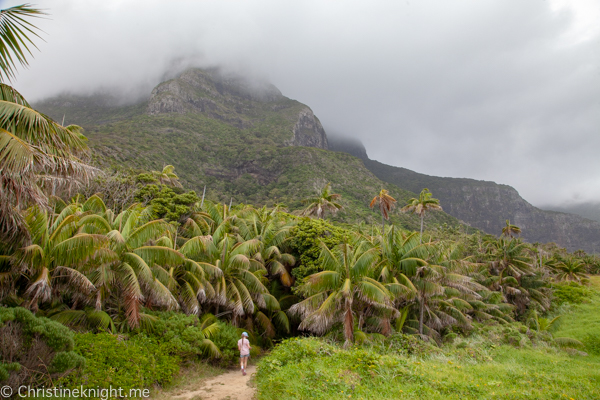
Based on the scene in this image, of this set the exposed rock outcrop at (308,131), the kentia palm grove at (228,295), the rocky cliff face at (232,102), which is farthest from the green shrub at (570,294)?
the exposed rock outcrop at (308,131)

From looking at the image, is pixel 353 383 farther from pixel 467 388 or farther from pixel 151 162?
pixel 151 162

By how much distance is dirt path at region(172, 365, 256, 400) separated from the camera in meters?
9.77

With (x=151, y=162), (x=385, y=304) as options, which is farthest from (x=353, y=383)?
(x=151, y=162)

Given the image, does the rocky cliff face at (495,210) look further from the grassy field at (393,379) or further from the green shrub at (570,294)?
the grassy field at (393,379)

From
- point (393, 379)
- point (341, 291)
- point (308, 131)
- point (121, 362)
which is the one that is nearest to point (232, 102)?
point (308, 131)

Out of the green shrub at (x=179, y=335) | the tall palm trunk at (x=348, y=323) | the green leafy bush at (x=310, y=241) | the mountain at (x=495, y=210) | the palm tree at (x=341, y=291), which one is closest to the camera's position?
the green shrub at (x=179, y=335)

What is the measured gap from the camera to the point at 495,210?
581 ft

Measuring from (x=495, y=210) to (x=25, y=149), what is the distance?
206482 mm

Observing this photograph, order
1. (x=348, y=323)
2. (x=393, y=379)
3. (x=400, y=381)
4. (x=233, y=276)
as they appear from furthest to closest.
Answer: (x=233, y=276) < (x=348, y=323) < (x=393, y=379) < (x=400, y=381)

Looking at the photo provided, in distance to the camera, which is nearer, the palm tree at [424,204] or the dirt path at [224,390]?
the dirt path at [224,390]

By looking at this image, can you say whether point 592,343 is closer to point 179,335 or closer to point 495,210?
point 179,335

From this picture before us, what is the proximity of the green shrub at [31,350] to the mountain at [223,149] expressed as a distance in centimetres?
3479

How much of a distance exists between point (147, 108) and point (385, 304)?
13242 cm

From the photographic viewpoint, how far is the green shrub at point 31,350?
6.47 meters
